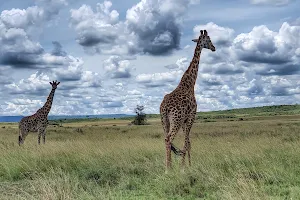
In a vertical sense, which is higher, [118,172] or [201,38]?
[201,38]

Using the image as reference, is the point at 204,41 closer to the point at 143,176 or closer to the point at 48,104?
the point at 143,176

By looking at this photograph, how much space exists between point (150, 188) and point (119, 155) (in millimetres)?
4395

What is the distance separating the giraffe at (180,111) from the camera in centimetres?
998

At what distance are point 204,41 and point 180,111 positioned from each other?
264 cm

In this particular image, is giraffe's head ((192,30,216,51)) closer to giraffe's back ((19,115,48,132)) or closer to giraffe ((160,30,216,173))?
giraffe ((160,30,216,173))

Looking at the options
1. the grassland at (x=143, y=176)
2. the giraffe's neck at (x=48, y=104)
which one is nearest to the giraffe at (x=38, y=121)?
the giraffe's neck at (x=48, y=104)

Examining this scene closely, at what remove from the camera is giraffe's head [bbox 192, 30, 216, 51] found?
37.6 feet

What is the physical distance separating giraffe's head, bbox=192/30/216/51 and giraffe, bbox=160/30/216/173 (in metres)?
0.90

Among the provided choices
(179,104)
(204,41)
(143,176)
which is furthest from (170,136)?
(204,41)

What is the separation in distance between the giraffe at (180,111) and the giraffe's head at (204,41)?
90cm

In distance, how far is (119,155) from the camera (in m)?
12.9

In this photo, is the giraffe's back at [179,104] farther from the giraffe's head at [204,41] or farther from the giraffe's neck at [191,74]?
the giraffe's head at [204,41]

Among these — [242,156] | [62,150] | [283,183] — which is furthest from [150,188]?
[62,150]

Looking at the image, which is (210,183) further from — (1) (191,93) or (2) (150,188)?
(1) (191,93)
